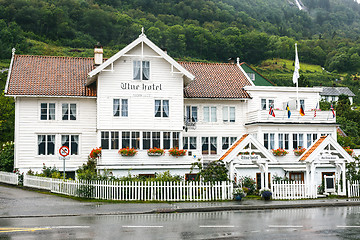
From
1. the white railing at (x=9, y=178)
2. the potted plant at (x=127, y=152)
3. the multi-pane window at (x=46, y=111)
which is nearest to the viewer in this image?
the potted plant at (x=127, y=152)

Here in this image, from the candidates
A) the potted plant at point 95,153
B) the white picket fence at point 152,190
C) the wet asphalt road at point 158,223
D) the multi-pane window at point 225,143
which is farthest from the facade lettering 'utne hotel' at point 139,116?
the wet asphalt road at point 158,223

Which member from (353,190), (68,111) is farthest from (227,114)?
(68,111)

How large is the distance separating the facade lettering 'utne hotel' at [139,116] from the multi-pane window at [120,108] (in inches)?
3.0

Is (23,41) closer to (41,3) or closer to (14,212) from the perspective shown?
(41,3)

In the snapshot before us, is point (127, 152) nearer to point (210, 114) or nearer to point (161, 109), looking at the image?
point (161, 109)

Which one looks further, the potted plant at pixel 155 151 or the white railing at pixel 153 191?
the potted plant at pixel 155 151

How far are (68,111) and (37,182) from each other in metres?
6.70

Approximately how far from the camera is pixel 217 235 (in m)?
15.6

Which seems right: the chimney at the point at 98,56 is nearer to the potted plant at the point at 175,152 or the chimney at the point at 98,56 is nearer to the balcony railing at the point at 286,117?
the potted plant at the point at 175,152

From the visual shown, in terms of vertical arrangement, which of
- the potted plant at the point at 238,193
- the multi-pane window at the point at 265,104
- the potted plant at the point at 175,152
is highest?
the multi-pane window at the point at 265,104

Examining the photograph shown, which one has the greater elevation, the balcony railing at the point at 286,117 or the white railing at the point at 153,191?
the balcony railing at the point at 286,117

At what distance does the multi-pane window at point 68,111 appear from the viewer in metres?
37.2

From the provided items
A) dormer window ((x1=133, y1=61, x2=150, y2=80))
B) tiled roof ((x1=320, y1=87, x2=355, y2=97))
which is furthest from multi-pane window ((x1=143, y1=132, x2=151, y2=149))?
tiled roof ((x1=320, y1=87, x2=355, y2=97))

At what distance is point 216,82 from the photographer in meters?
41.7
